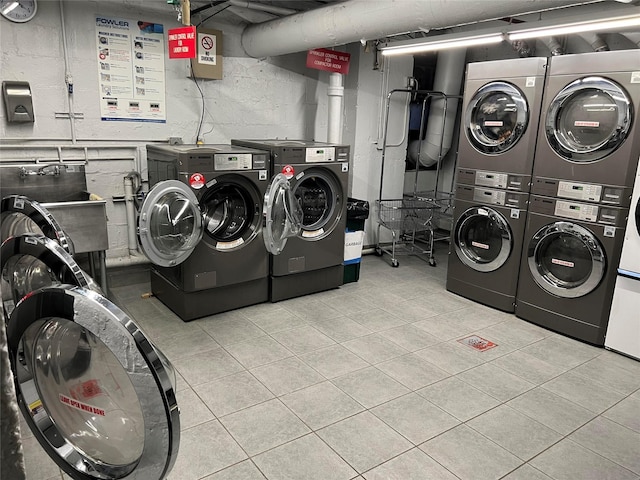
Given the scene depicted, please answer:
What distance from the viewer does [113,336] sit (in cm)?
124

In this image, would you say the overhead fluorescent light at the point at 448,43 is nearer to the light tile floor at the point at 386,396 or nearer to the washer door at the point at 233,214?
the washer door at the point at 233,214

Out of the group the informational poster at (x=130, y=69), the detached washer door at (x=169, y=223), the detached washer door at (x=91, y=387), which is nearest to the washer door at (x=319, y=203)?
the detached washer door at (x=169, y=223)

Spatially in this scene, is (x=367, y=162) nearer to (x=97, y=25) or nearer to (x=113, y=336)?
(x=97, y=25)

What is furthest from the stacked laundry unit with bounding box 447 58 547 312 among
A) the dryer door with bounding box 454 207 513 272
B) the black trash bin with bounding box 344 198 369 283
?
the black trash bin with bounding box 344 198 369 283

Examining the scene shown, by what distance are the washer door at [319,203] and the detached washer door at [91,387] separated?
3100 mm

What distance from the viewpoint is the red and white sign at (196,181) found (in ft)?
12.4

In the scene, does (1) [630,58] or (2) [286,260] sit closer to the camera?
(1) [630,58]

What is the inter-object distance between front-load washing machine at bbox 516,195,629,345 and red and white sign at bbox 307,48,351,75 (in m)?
2.61

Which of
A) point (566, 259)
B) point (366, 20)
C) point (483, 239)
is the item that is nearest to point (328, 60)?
point (366, 20)

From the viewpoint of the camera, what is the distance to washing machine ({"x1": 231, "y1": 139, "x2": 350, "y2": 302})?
14.3 ft

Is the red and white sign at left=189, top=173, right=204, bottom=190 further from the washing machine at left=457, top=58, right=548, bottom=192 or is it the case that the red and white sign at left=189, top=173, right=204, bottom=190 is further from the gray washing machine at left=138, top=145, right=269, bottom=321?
the washing machine at left=457, top=58, right=548, bottom=192

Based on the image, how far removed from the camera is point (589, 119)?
3734 mm

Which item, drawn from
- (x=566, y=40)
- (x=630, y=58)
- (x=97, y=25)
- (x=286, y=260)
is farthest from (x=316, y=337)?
(x=566, y=40)

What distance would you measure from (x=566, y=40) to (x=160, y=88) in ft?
14.7
